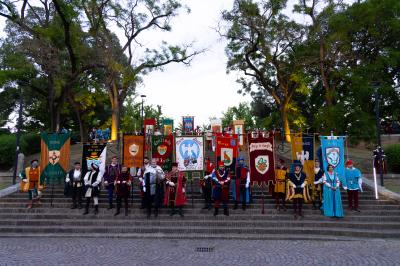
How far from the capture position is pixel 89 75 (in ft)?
119

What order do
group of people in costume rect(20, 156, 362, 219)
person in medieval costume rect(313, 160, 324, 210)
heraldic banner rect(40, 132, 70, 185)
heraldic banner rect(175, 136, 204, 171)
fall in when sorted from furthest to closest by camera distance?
heraldic banner rect(40, 132, 70, 185) → heraldic banner rect(175, 136, 204, 171) → person in medieval costume rect(313, 160, 324, 210) → group of people in costume rect(20, 156, 362, 219)

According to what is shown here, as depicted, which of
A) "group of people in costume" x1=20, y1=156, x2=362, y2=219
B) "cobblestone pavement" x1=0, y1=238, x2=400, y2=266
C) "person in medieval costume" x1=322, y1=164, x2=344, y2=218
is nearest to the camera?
"cobblestone pavement" x1=0, y1=238, x2=400, y2=266

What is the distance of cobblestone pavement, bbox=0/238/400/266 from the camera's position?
7.82 metres

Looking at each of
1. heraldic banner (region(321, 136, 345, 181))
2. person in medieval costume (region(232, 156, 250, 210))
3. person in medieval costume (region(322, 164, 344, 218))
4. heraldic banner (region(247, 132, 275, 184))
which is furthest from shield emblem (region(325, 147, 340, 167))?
person in medieval costume (region(232, 156, 250, 210))

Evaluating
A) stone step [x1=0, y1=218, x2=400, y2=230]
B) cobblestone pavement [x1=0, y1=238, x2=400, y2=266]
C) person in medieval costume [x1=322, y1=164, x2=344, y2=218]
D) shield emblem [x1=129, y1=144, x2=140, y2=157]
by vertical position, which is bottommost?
cobblestone pavement [x1=0, y1=238, x2=400, y2=266]

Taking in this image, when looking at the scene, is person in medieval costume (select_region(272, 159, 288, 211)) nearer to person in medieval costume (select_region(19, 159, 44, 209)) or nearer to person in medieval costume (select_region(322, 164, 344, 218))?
person in medieval costume (select_region(322, 164, 344, 218))

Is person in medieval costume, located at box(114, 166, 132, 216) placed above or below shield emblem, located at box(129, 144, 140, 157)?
below

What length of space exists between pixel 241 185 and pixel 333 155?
3496 millimetres

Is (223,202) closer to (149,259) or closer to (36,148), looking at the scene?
(149,259)

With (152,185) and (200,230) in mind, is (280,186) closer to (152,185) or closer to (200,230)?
(200,230)

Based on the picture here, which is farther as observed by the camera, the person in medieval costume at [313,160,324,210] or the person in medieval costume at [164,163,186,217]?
the person in medieval costume at [313,160,324,210]

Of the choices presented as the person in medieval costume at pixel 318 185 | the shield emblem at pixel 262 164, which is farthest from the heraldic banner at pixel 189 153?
the person in medieval costume at pixel 318 185

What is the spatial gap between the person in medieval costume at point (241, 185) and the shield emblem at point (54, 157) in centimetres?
706

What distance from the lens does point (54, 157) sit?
1406 cm
